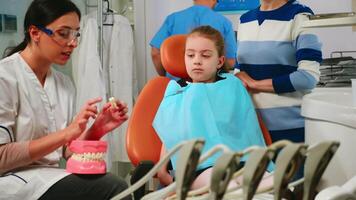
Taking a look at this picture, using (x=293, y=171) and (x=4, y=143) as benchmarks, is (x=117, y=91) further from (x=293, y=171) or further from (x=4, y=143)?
(x=293, y=171)

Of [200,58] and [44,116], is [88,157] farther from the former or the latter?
[200,58]

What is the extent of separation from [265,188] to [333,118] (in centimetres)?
72

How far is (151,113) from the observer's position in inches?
69.4

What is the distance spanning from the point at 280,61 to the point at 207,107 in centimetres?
34

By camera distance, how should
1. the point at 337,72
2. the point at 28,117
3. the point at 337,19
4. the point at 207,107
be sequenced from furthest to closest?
1. the point at 337,72
2. the point at 207,107
3. the point at 28,117
4. the point at 337,19

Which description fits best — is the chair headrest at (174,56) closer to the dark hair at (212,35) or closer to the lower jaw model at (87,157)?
the dark hair at (212,35)

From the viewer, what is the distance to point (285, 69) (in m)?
1.72

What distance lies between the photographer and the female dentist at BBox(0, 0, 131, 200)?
1.42 meters

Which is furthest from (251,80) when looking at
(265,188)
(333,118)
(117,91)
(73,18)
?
(117,91)

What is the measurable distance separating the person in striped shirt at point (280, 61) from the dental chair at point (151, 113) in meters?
0.08

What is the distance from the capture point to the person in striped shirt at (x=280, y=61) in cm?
163

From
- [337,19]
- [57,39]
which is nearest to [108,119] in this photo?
[57,39]

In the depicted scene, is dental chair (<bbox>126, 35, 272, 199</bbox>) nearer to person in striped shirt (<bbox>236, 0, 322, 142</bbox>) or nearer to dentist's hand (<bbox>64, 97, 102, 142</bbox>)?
person in striped shirt (<bbox>236, 0, 322, 142</bbox>)

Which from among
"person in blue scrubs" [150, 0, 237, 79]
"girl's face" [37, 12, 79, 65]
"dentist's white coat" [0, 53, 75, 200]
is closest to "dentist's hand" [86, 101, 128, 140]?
"dentist's white coat" [0, 53, 75, 200]
